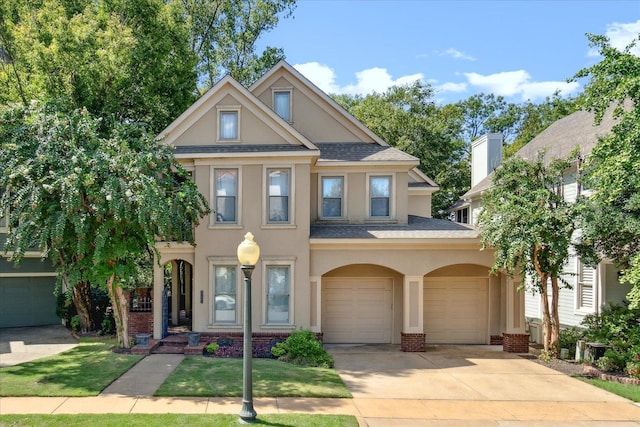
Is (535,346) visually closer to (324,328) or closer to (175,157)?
(324,328)

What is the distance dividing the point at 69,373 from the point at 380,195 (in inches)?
414

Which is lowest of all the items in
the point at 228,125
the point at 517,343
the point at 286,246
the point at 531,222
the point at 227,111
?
the point at 517,343

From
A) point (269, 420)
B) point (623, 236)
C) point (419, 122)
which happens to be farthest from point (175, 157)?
point (419, 122)

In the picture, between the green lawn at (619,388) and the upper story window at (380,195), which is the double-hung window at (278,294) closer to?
the upper story window at (380,195)

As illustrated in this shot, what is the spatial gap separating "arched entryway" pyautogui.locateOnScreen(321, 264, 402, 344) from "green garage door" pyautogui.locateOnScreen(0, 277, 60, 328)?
1143cm

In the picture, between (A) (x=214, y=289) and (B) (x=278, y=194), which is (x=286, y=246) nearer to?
(B) (x=278, y=194)

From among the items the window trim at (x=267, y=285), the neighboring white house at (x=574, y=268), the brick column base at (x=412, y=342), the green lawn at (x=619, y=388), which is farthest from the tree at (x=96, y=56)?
the green lawn at (x=619, y=388)

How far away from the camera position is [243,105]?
1474cm

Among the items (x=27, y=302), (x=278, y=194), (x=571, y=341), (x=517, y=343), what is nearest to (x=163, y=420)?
(x=278, y=194)

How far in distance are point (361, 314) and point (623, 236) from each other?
26.5 ft

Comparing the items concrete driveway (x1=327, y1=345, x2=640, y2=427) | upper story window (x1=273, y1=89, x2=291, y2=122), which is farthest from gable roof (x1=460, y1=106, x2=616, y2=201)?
upper story window (x1=273, y1=89, x2=291, y2=122)

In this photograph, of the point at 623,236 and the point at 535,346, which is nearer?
the point at 623,236

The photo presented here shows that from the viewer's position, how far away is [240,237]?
14.5 metres

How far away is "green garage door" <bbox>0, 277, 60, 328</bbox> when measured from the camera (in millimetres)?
17688
